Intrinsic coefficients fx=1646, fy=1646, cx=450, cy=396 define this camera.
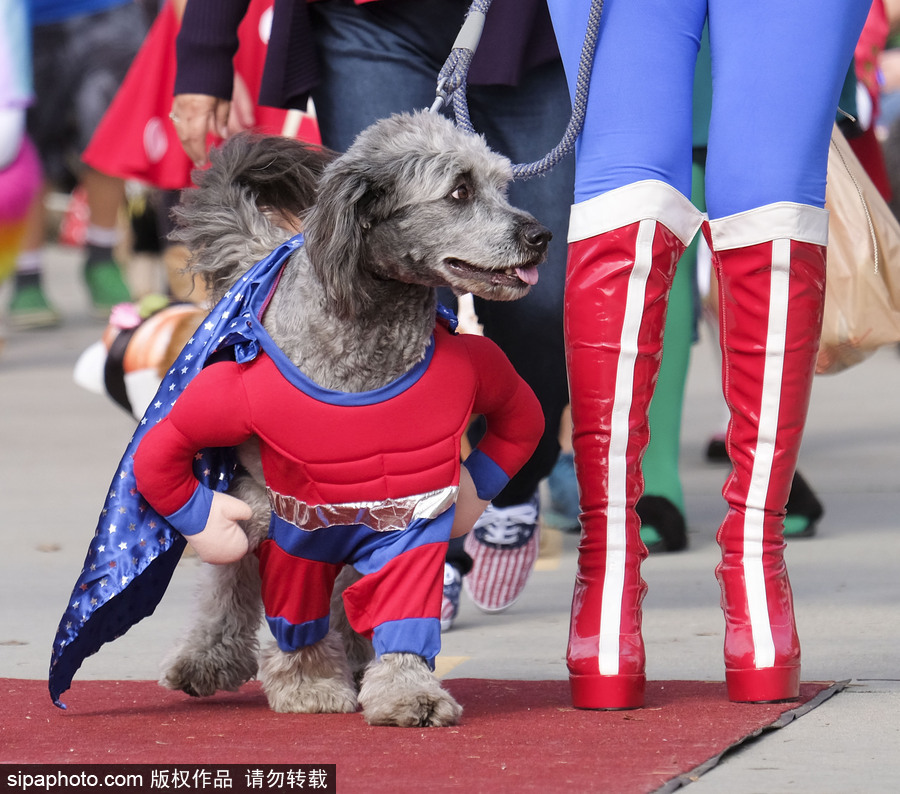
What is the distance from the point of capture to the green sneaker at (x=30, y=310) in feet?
36.3

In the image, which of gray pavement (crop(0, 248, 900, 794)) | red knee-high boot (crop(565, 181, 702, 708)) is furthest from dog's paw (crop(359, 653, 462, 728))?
gray pavement (crop(0, 248, 900, 794))

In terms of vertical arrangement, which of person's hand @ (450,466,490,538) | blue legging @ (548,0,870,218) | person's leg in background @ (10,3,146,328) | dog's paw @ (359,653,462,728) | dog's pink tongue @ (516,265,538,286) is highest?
blue legging @ (548,0,870,218)

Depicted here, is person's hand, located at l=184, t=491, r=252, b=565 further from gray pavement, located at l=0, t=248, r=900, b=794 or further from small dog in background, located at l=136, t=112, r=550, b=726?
gray pavement, located at l=0, t=248, r=900, b=794

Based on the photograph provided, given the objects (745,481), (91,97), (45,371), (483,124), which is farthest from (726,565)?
(91,97)

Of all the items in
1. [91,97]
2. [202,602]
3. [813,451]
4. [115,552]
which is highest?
[115,552]

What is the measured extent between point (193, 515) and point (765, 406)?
1.09 metres

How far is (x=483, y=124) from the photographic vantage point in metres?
3.96

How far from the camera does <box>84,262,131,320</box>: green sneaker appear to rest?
11500 millimetres

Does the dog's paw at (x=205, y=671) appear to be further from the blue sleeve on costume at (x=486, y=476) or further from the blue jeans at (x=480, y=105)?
the blue jeans at (x=480, y=105)

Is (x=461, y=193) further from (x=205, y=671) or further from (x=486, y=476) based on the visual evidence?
(x=205, y=671)

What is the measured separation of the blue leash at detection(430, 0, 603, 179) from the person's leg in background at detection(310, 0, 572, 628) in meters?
0.48

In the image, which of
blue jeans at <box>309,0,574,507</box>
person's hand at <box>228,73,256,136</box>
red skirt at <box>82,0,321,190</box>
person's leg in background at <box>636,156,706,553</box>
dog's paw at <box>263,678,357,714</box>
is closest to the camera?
dog's paw at <box>263,678,357,714</box>

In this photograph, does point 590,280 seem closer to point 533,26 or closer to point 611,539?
point 611,539

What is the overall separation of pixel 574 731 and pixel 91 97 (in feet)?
29.7
